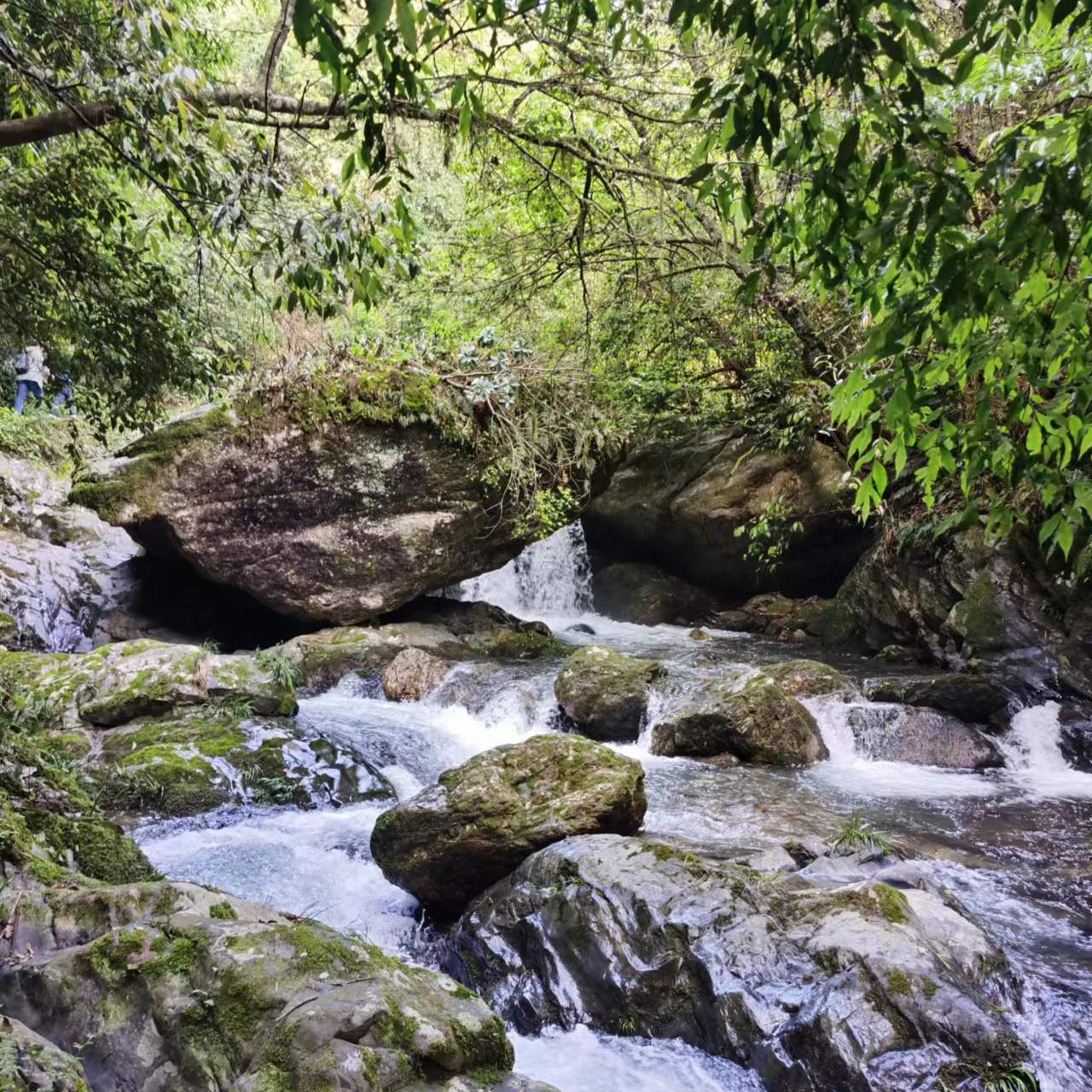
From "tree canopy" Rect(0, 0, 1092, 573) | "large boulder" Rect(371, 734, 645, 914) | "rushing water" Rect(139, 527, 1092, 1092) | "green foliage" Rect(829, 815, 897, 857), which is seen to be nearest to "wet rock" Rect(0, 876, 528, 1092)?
"rushing water" Rect(139, 527, 1092, 1092)

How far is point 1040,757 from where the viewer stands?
7602mm

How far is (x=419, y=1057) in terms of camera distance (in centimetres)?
205

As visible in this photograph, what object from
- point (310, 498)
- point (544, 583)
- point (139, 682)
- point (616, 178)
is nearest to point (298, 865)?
point (139, 682)

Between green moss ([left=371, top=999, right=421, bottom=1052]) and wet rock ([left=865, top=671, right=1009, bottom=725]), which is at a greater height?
wet rock ([left=865, top=671, right=1009, bottom=725])

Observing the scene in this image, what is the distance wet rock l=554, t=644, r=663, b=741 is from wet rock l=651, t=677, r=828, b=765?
1.68ft

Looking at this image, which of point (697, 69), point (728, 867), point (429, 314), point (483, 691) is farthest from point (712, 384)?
point (728, 867)

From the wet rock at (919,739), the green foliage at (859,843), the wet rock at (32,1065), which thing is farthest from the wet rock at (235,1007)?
the wet rock at (919,739)

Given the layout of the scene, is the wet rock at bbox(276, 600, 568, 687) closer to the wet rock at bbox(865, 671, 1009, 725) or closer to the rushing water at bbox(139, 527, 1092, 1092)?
the rushing water at bbox(139, 527, 1092, 1092)

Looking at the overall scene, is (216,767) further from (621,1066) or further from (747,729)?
(747,729)

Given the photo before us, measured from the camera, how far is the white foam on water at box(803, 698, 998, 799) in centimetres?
686

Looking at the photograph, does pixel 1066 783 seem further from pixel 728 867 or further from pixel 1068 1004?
pixel 728 867

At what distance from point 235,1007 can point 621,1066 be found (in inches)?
80.6

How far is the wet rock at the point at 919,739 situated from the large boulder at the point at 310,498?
547cm

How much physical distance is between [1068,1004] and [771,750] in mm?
3829
